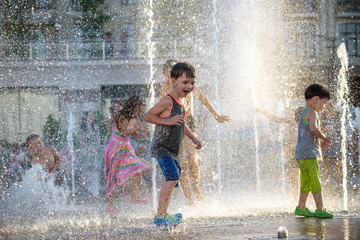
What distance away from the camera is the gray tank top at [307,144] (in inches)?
198

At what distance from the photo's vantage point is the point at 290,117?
6.74 metres

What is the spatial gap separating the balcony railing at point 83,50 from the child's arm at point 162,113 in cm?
1861

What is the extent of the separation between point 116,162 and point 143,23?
2315 cm

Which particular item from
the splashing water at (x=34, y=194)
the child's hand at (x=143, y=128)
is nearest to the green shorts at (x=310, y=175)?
the child's hand at (x=143, y=128)

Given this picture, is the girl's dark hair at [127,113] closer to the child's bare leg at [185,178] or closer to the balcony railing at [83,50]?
the child's bare leg at [185,178]

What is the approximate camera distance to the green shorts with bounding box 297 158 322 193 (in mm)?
4945

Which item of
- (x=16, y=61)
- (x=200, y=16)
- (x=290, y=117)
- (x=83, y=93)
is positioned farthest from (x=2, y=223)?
(x=200, y=16)

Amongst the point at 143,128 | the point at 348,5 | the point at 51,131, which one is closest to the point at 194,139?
the point at 143,128

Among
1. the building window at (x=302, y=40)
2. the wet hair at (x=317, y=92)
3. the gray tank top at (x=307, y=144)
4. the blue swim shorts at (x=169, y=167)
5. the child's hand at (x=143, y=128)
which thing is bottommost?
the blue swim shorts at (x=169, y=167)

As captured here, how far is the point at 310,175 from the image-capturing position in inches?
197

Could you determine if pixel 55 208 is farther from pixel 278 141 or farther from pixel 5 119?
pixel 5 119

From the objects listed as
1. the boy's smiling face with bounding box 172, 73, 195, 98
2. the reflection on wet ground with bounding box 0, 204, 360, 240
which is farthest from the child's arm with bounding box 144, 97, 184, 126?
the reflection on wet ground with bounding box 0, 204, 360, 240

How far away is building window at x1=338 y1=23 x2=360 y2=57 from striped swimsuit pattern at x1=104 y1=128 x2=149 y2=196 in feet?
73.1

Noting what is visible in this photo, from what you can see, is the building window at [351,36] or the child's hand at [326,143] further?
the building window at [351,36]
